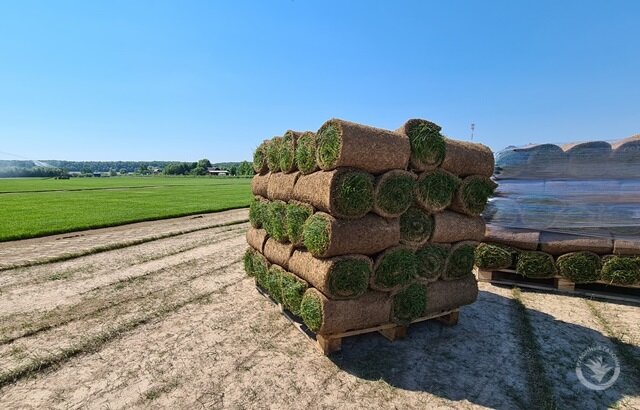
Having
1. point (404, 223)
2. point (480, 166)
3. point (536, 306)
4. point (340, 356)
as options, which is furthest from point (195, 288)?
point (536, 306)

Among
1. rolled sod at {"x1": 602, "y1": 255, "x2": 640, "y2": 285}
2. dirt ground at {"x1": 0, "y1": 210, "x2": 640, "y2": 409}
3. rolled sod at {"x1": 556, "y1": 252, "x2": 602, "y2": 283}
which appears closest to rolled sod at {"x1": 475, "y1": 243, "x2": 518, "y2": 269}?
dirt ground at {"x1": 0, "y1": 210, "x2": 640, "y2": 409}

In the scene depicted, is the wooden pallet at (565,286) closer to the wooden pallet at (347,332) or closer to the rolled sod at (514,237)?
the rolled sod at (514,237)

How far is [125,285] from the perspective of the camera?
24.8 ft

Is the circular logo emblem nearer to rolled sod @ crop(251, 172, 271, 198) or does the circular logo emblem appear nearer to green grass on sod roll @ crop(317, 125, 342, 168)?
green grass on sod roll @ crop(317, 125, 342, 168)

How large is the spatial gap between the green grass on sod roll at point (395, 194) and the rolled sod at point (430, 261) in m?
0.91

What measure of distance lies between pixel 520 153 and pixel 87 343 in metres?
9.32

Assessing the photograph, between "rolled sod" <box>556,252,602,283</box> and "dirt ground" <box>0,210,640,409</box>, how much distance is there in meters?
0.48

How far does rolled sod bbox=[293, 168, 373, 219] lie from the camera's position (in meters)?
4.41

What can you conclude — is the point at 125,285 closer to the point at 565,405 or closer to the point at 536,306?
the point at 565,405

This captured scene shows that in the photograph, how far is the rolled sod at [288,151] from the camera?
5758mm

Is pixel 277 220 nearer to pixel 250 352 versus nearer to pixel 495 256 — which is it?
pixel 250 352

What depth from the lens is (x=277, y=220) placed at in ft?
19.3

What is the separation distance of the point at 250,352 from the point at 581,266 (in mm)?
7046

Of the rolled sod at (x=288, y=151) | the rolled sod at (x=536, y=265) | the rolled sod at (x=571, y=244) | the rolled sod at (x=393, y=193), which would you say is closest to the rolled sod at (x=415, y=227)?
the rolled sod at (x=393, y=193)
